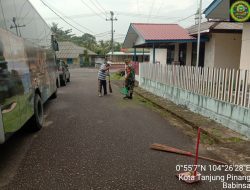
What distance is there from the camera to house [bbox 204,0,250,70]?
30.1 feet

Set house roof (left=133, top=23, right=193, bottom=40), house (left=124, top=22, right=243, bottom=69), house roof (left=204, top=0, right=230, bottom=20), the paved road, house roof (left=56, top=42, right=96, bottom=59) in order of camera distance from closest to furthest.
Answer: the paved road, house roof (left=204, top=0, right=230, bottom=20), house (left=124, top=22, right=243, bottom=69), house roof (left=133, top=23, right=193, bottom=40), house roof (left=56, top=42, right=96, bottom=59)

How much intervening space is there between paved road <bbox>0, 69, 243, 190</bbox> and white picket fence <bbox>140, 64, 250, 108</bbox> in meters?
1.59

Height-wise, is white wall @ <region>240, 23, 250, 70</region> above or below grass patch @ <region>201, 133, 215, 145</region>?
above

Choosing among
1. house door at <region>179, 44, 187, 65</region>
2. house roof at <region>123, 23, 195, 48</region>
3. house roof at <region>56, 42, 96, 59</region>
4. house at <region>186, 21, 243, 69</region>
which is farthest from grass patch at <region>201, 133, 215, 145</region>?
house roof at <region>56, 42, 96, 59</region>

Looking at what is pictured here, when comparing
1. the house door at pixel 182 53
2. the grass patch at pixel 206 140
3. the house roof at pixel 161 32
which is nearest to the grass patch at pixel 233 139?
the grass patch at pixel 206 140

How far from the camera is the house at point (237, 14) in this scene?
9.16 meters

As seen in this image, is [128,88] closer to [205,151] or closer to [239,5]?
[239,5]

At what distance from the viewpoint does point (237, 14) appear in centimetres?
924

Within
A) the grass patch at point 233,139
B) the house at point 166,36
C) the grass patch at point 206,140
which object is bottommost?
the grass patch at point 206,140

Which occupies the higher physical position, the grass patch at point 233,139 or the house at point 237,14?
the house at point 237,14

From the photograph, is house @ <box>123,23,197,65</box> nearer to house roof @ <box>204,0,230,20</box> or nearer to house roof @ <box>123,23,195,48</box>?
house roof @ <box>123,23,195,48</box>

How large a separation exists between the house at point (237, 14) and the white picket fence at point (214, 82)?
84.2 inches

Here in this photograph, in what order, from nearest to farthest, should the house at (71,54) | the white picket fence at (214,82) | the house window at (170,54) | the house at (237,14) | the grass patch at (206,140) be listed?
1. the grass patch at (206,140)
2. the white picket fence at (214,82)
3. the house at (237,14)
4. the house window at (170,54)
5. the house at (71,54)

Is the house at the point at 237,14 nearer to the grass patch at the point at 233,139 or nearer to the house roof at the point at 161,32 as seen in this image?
the grass patch at the point at 233,139
